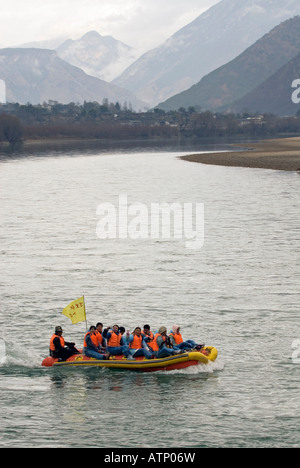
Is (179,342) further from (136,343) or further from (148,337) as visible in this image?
(136,343)

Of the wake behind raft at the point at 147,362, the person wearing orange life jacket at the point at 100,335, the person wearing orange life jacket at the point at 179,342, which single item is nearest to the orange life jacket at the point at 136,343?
the wake behind raft at the point at 147,362

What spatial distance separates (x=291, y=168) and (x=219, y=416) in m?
98.9

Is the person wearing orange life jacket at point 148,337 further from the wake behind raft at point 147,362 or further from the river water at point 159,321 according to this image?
the river water at point 159,321

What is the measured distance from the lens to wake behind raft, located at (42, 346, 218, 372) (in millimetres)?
31859

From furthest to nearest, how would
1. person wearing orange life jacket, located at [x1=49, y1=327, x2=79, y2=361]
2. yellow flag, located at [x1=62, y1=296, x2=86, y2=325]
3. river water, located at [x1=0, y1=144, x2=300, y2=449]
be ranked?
yellow flag, located at [x1=62, y1=296, x2=86, y2=325], person wearing orange life jacket, located at [x1=49, y1=327, x2=79, y2=361], river water, located at [x1=0, y1=144, x2=300, y2=449]

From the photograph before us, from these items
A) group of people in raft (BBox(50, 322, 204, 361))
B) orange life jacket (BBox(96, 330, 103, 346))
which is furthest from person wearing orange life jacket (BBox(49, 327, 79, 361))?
orange life jacket (BBox(96, 330, 103, 346))

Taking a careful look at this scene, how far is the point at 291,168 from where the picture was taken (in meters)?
123

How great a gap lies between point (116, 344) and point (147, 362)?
1.81m


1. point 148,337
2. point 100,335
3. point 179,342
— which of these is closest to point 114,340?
point 100,335

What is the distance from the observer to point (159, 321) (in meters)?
38.5

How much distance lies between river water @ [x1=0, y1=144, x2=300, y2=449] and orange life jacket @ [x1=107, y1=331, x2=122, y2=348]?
1.24m

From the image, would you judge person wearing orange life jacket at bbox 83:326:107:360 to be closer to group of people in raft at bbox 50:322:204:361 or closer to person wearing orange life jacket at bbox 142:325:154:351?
group of people in raft at bbox 50:322:204:361

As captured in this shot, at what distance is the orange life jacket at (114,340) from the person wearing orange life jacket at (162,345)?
168 centimetres

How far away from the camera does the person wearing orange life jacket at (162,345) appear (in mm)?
32031
